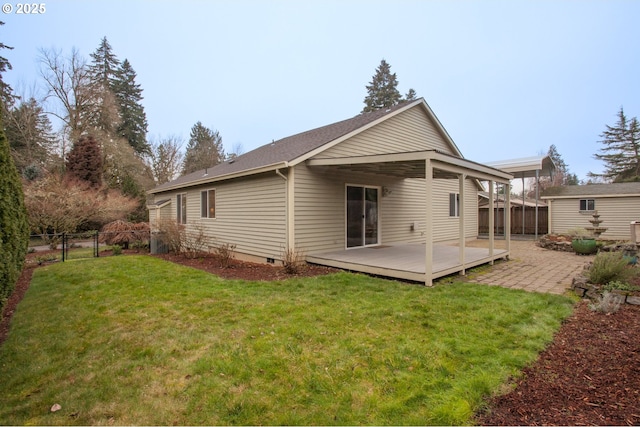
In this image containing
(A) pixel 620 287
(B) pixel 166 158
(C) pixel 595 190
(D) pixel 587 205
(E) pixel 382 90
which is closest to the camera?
(A) pixel 620 287

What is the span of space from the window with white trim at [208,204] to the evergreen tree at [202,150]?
63.1 feet

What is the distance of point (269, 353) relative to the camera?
3238mm

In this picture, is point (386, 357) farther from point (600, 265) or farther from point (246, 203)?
point (246, 203)

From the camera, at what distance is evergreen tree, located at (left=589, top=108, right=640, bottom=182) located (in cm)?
2994

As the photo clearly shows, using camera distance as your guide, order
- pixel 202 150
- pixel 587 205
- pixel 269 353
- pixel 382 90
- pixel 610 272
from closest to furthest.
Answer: pixel 269 353 < pixel 610 272 < pixel 587 205 < pixel 202 150 < pixel 382 90

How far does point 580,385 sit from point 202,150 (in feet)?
112

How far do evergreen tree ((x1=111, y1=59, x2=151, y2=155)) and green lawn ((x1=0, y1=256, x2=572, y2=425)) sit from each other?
91.5 ft

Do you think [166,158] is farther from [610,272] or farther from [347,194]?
[610,272]

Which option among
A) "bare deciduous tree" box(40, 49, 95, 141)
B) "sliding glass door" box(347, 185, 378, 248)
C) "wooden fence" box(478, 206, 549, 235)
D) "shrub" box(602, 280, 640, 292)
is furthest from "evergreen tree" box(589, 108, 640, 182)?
"bare deciduous tree" box(40, 49, 95, 141)

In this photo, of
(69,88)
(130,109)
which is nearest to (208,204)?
(69,88)

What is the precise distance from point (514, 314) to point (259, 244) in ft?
21.0

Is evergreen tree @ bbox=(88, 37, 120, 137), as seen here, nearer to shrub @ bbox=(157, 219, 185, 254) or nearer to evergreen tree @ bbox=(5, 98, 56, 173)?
evergreen tree @ bbox=(5, 98, 56, 173)

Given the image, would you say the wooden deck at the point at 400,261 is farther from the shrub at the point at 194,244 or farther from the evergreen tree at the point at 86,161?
the evergreen tree at the point at 86,161

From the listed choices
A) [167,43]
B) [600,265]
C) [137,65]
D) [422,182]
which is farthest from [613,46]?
[137,65]
